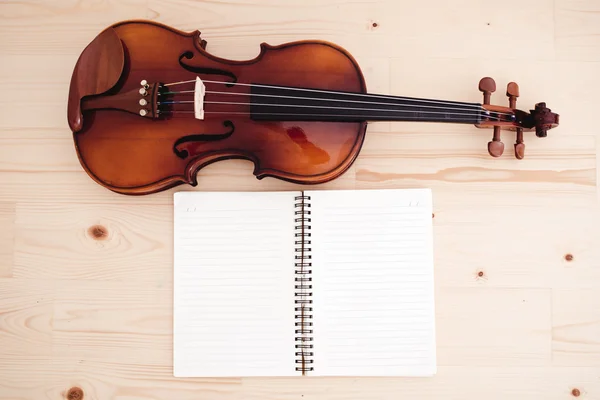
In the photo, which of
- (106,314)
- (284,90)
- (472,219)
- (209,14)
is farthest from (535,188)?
(106,314)

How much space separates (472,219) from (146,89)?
866mm

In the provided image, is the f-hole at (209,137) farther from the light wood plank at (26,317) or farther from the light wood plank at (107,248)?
the light wood plank at (26,317)

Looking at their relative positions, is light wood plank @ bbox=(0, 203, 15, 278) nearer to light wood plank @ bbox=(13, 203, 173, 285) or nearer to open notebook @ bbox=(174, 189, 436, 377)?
light wood plank @ bbox=(13, 203, 173, 285)

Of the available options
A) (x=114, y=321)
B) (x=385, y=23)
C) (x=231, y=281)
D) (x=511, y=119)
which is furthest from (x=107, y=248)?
(x=511, y=119)

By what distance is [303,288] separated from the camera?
1244 mm

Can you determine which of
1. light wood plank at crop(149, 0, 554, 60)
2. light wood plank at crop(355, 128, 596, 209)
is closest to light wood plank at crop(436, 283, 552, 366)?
light wood plank at crop(355, 128, 596, 209)

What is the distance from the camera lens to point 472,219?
1271mm

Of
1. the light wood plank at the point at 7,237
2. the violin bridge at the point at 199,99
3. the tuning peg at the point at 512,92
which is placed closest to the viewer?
the violin bridge at the point at 199,99

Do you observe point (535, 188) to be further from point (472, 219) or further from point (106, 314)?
point (106, 314)

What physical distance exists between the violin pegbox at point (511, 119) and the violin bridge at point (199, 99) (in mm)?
642

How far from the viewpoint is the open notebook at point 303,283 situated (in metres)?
1.25

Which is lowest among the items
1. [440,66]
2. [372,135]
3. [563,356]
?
[563,356]

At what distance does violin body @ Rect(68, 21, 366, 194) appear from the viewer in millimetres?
1104

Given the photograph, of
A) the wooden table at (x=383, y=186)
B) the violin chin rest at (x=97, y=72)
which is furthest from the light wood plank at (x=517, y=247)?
the violin chin rest at (x=97, y=72)
